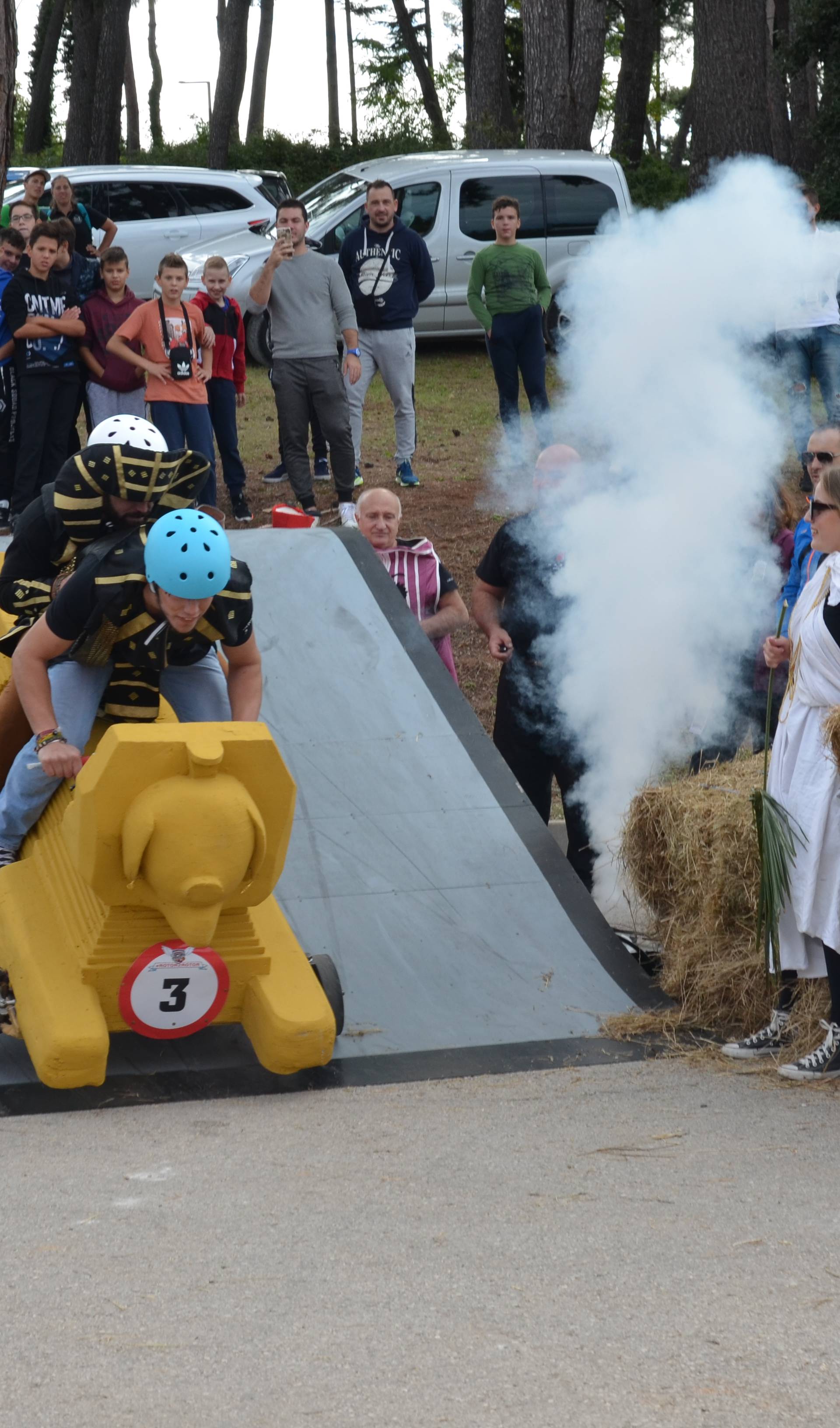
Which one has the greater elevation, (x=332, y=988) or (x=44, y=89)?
(x=44, y=89)

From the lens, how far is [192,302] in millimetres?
9750

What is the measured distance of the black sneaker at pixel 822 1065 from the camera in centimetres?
A: 431

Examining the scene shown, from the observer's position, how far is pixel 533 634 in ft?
20.8

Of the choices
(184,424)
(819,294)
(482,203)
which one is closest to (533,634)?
(819,294)

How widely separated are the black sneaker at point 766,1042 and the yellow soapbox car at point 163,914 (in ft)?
4.16

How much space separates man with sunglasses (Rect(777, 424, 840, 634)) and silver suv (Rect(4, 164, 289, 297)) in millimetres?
11889

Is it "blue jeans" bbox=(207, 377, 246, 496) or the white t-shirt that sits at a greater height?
the white t-shirt

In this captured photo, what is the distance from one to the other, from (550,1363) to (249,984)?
188cm

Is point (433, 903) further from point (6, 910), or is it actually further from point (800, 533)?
point (800, 533)

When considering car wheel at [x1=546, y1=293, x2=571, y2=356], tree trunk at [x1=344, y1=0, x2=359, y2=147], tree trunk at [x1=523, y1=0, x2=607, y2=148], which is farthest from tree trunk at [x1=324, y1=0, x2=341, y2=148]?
car wheel at [x1=546, y1=293, x2=571, y2=356]

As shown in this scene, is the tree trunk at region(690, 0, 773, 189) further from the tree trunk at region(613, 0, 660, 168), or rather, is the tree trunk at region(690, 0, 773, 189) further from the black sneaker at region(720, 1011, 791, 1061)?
the tree trunk at region(613, 0, 660, 168)

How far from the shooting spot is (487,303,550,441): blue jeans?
34.4 ft

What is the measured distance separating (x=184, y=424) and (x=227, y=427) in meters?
0.96

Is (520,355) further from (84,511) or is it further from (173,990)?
(173,990)
